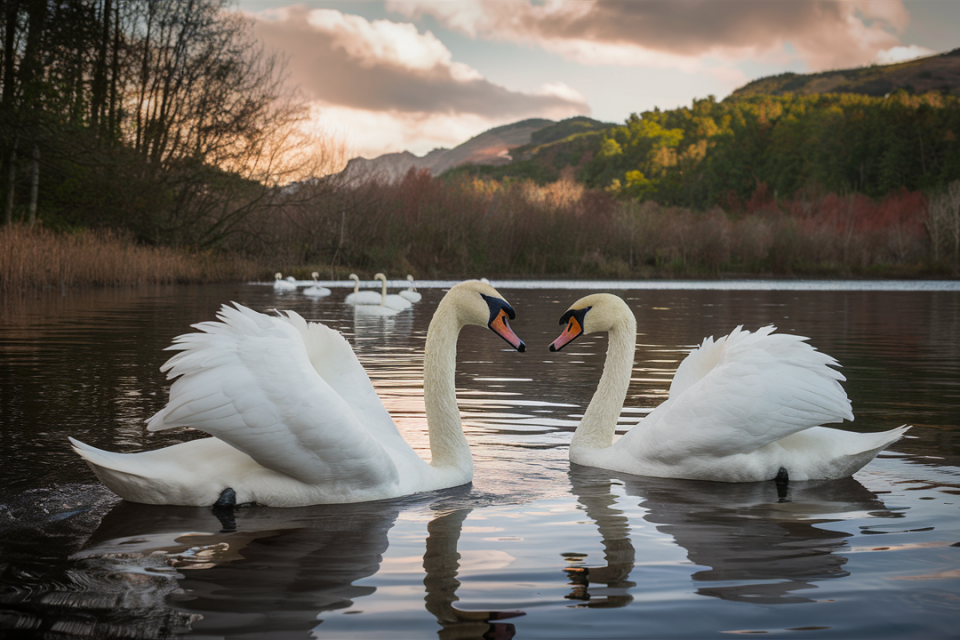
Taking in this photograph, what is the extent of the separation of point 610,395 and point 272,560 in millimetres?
3024

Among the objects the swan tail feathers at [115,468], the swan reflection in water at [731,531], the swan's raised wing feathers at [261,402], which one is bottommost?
the swan reflection in water at [731,531]

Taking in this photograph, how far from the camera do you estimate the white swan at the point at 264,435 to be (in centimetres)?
422

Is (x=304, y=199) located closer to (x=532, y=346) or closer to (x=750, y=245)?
(x=750, y=245)

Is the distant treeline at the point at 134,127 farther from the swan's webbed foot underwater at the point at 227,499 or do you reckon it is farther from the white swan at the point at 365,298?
the swan's webbed foot underwater at the point at 227,499

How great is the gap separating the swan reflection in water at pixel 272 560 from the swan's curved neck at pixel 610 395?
5.08 feet

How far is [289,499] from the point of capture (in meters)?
4.75

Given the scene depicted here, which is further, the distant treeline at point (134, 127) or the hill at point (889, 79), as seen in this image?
the hill at point (889, 79)

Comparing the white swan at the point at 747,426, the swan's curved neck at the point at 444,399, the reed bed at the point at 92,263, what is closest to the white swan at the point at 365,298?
the reed bed at the point at 92,263

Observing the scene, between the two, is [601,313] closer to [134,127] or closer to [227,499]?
[227,499]

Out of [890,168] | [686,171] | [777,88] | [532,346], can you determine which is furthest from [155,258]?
[777,88]

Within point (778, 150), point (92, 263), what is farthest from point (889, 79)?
point (92, 263)

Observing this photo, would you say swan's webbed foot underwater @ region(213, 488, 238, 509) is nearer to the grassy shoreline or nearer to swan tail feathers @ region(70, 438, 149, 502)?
swan tail feathers @ region(70, 438, 149, 502)

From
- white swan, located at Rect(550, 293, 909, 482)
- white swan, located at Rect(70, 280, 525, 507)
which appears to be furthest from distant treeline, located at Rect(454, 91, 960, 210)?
white swan, located at Rect(70, 280, 525, 507)

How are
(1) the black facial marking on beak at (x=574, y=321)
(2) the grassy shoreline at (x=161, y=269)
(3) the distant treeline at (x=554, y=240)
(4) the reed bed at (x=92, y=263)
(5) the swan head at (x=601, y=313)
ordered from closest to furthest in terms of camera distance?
(1) the black facial marking on beak at (x=574, y=321) < (5) the swan head at (x=601, y=313) < (4) the reed bed at (x=92, y=263) < (2) the grassy shoreline at (x=161, y=269) < (3) the distant treeline at (x=554, y=240)
